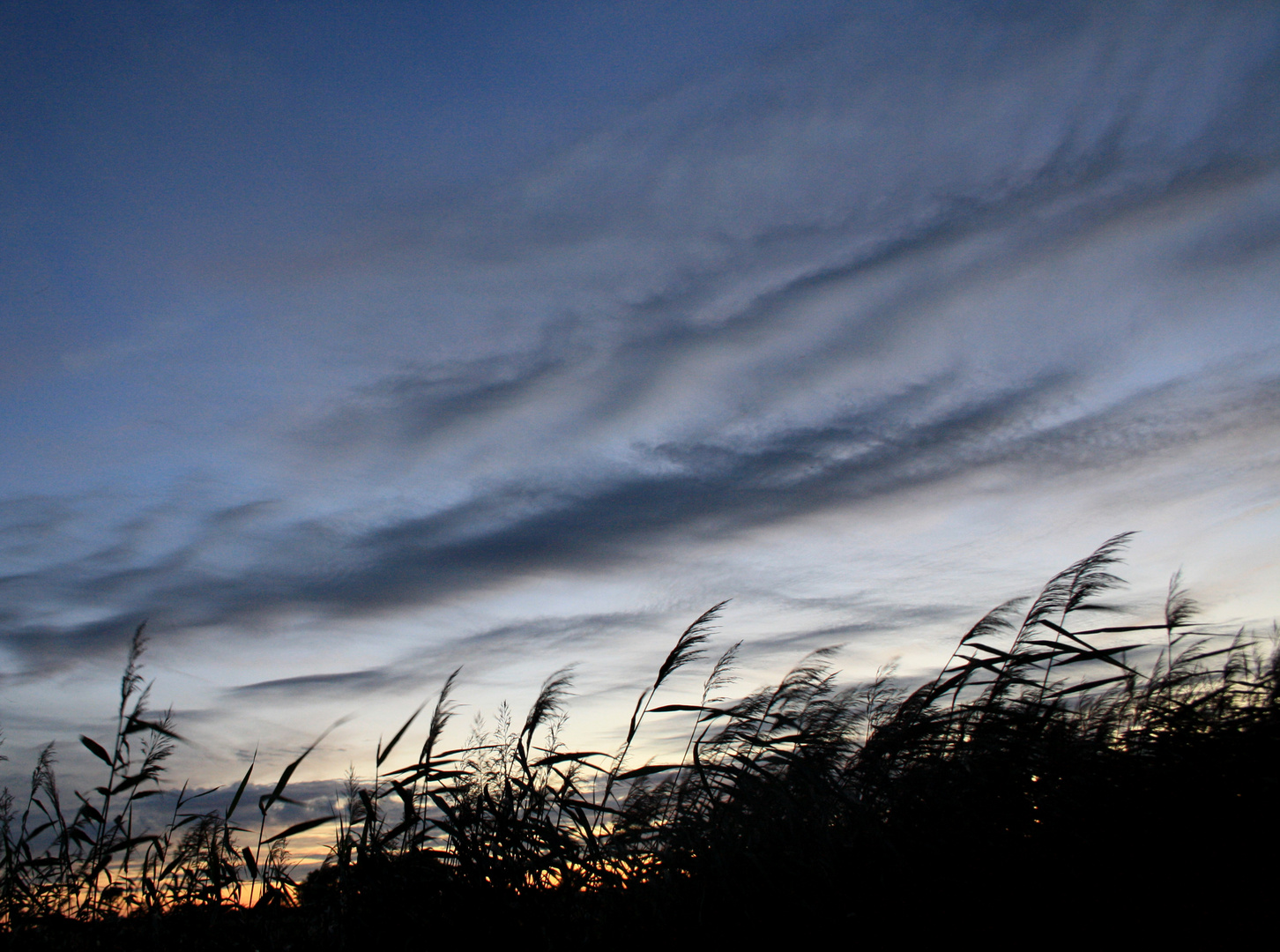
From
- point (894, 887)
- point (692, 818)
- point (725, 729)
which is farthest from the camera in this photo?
point (725, 729)

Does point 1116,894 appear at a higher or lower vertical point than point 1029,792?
lower

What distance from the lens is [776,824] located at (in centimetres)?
567

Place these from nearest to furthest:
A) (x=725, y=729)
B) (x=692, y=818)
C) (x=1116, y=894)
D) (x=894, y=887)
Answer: (x=1116, y=894) → (x=894, y=887) → (x=692, y=818) → (x=725, y=729)

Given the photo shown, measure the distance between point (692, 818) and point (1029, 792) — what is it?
229 centimetres

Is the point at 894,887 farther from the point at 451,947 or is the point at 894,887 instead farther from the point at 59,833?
the point at 59,833

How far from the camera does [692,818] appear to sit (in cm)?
565

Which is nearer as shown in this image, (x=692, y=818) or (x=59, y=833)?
(x=692, y=818)

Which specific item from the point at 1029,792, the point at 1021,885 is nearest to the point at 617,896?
the point at 1021,885

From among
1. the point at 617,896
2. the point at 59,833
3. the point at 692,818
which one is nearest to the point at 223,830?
the point at 59,833

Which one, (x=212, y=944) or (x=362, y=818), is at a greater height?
(x=362, y=818)

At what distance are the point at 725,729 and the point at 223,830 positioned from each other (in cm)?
378

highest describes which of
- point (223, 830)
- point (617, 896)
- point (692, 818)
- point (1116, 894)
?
point (223, 830)

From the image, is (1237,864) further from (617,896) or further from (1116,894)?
(617,896)

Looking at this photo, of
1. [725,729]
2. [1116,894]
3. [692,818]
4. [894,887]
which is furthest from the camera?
[725,729]
